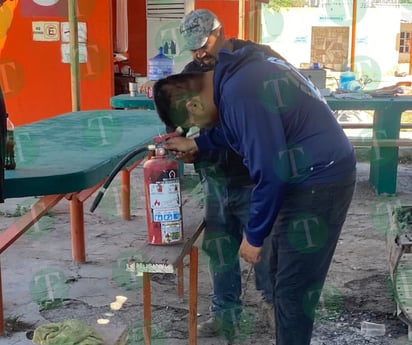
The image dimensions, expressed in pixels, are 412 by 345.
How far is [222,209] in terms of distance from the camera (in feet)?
10.6

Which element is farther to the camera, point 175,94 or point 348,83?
point 348,83

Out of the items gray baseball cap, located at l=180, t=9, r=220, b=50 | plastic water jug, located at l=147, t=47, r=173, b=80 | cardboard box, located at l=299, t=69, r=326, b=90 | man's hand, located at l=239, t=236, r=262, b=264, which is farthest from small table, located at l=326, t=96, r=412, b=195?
man's hand, located at l=239, t=236, r=262, b=264

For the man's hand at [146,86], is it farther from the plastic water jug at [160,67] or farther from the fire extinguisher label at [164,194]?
the fire extinguisher label at [164,194]

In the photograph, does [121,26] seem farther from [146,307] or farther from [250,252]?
[250,252]

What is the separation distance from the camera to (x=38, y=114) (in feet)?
27.3

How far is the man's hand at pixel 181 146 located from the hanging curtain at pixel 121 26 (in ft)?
20.6

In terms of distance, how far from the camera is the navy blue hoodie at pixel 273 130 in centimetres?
211

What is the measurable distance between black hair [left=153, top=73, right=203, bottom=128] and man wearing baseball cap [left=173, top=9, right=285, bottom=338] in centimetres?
60

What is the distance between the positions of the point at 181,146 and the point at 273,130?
2.43 ft

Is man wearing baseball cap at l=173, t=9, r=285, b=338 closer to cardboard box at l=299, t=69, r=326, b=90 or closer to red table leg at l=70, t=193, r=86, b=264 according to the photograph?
red table leg at l=70, t=193, r=86, b=264

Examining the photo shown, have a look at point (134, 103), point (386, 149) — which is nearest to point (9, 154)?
point (134, 103)

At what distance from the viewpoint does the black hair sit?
2.38m

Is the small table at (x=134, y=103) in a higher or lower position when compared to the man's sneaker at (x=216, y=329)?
higher

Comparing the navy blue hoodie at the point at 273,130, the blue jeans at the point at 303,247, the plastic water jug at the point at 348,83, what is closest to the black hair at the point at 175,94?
the navy blue hoodie at the point at 273,130
